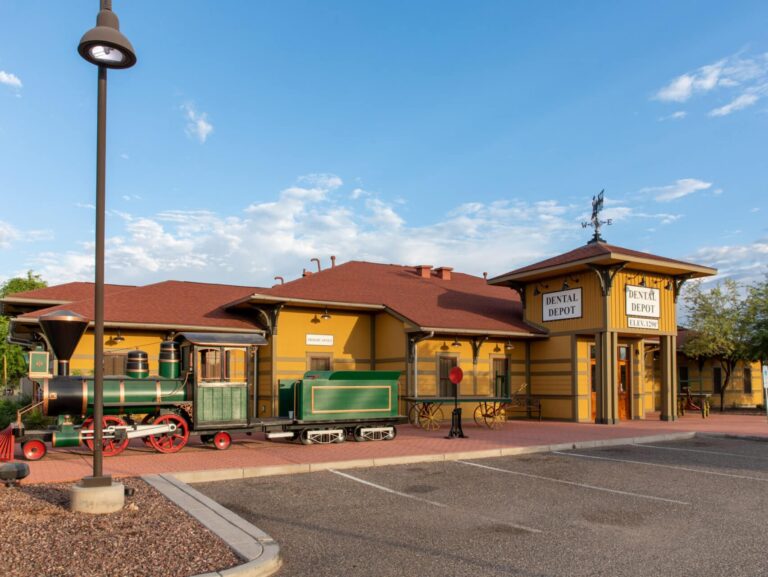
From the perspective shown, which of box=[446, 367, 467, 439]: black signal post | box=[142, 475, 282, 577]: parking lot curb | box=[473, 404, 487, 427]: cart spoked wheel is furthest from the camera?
box=[473, 404, 487, 427]: cart spoked wheel

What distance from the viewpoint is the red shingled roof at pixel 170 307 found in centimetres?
1984

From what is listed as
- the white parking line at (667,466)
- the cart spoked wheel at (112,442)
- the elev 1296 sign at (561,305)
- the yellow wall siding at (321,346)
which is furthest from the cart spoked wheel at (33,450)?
the elev 1296 sign at (561,305)

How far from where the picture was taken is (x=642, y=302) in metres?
22.5

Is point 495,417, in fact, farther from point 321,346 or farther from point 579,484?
point 579,484

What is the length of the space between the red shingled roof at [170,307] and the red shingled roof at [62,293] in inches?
37.0

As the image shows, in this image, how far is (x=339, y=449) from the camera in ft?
48.6

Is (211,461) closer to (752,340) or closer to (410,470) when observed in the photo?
(410,470)

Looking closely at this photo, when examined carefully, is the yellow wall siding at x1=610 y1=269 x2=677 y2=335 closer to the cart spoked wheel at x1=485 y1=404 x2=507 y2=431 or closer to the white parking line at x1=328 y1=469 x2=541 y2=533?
the cart spoked wheel at x1=485 y1=404 x2=507 y2=431

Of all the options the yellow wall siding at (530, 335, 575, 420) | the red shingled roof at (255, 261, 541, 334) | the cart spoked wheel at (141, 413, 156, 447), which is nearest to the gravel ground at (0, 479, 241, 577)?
the cart spoked wheel at (141, 413, 156, 447)

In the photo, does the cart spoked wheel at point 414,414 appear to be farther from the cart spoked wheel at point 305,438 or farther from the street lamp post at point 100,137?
the street lamp post at point 100,137

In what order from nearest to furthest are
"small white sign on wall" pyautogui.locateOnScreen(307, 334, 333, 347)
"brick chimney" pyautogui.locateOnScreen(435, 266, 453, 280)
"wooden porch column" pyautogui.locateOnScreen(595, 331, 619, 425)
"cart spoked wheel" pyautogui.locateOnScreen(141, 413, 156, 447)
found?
"cart spoked wheel" pyautogui.locateOnScreen(141, 413, 156, 447)
"wooden porch column" pyautogui.locateOnScreen(595, 331, 619, 425)
"small white sign on wall" pyautogui.locateOnScreen(307, 334, 333, 347)
"brick chimney" pyautogui.locateOnScreen(435, 266, 453, 280)

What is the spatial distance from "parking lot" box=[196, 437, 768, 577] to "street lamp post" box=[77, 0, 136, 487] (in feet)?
6.76

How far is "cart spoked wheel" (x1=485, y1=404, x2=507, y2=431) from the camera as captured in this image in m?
20.3

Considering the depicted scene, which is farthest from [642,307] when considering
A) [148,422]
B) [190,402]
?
[148,422]
